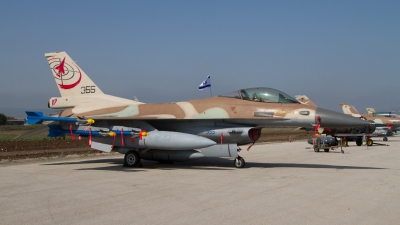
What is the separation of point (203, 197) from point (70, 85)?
32.1ft

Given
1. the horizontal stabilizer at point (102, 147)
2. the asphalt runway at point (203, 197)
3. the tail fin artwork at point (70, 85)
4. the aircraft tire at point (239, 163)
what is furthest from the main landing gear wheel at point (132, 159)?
the aircraft tire at point (239, 163)

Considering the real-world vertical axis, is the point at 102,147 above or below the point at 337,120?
below

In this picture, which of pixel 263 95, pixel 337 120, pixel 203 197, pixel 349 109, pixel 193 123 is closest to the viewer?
pixel 203 197

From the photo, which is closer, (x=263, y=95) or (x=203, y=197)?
(x=203, y=197)

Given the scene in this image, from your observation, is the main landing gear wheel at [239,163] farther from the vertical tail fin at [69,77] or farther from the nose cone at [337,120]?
the vertical tail fin at [69,77]

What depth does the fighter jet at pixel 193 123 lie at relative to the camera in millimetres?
11516

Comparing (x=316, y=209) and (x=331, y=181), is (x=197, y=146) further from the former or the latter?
(x=316, y=209)

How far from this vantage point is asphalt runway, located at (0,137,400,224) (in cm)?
555

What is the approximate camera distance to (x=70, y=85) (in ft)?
49.1

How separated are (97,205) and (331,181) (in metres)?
5.54

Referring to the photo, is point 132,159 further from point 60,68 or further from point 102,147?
point 60,68

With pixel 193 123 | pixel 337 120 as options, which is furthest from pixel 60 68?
pixel 337 120

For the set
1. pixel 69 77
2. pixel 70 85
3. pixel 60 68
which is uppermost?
pixel 60 68

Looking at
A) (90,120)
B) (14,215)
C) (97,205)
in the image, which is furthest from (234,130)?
(14,215)
